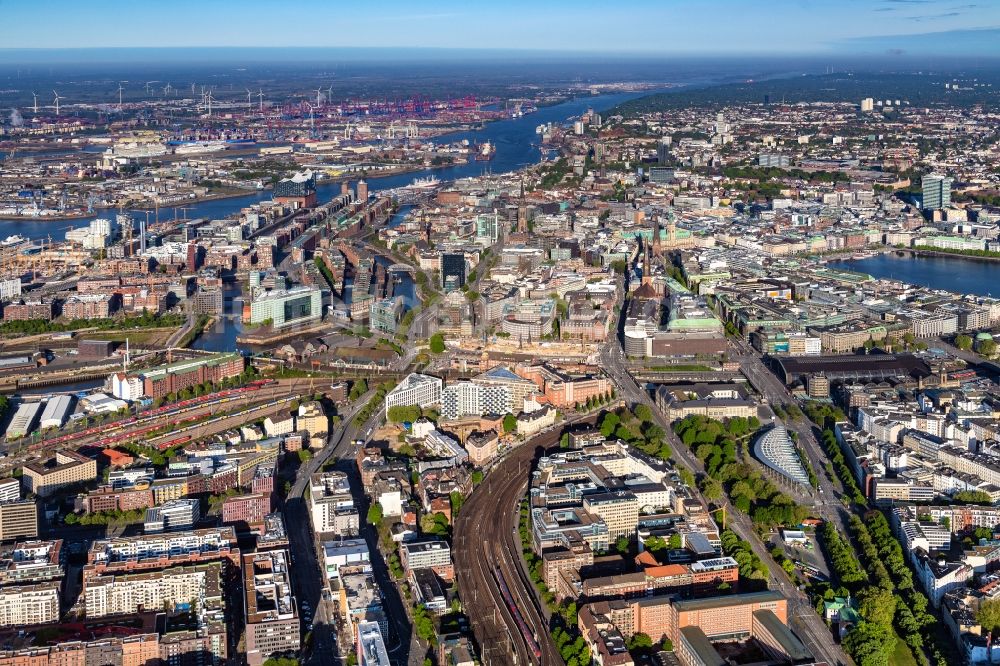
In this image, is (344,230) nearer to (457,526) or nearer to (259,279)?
(259,279)

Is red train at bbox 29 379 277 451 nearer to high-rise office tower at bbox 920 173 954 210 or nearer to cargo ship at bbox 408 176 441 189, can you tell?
cargo ship at bbox 408 176 441 189

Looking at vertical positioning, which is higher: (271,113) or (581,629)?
(271,113)

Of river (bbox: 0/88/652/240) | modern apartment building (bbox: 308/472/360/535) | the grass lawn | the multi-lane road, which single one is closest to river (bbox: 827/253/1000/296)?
the multi-lane road

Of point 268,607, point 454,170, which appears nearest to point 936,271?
point 268,607

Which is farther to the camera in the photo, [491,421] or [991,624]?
[491,421]

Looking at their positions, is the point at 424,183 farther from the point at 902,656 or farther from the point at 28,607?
the point at 902,656

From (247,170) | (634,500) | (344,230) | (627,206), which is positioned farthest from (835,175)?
(634,500)
